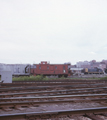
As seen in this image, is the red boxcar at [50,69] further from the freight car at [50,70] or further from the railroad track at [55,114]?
the railroad track at [55,114]

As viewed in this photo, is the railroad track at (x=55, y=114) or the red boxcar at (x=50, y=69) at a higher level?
the red boxcar at (x=50, y=69)

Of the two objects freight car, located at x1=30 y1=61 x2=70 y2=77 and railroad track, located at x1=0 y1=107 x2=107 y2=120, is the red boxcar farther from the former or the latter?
railroad track, located at x1=0 y1=107 x2=107 y2=120

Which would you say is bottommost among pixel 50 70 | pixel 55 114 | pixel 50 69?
pixel 55 114

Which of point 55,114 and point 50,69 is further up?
point 50,69

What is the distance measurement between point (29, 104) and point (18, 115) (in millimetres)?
1692

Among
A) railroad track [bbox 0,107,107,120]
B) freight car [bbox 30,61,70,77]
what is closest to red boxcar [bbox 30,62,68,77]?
freight car [bbox 30,61,70,77]

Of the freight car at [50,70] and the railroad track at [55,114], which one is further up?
the freight car at [50,70]

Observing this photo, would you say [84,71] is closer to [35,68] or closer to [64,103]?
[35,68]

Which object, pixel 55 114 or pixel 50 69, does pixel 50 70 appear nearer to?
pixel 50 69

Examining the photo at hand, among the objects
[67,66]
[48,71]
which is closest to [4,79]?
[48,71]

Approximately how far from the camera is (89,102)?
243 inches

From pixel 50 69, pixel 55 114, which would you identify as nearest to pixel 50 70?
pixel 50 69

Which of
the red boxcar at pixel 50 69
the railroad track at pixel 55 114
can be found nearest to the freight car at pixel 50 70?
the red boxcar at pixel 50 69

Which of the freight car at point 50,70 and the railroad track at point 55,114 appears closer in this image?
the railroad track at point 55,114
